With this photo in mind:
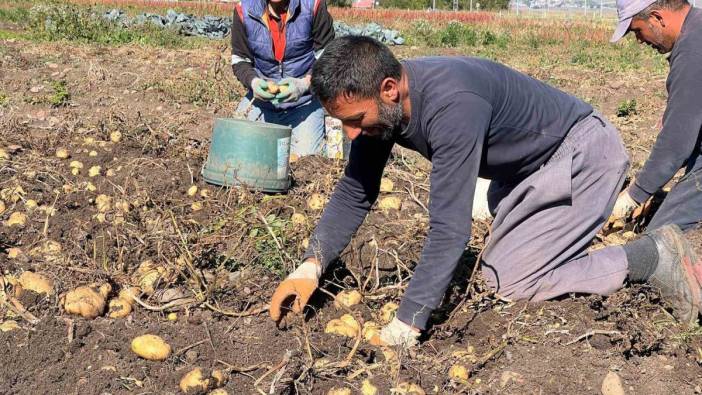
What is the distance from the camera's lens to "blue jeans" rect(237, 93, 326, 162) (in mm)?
4766

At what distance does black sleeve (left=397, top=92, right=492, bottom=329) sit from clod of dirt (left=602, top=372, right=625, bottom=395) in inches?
26.1

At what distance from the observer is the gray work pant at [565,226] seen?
297cm

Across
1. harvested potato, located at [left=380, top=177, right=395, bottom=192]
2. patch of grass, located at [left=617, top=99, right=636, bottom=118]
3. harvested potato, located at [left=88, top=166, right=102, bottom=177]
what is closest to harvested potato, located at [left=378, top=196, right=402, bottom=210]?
harvested potato, located at [left=380, top=177, right=395, bottom=192]

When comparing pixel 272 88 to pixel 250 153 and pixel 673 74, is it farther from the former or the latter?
pixel 673 74

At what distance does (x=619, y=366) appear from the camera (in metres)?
2.67

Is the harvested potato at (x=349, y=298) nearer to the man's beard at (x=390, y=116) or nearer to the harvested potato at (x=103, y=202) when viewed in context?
the man's beard at (x=390, y=116)

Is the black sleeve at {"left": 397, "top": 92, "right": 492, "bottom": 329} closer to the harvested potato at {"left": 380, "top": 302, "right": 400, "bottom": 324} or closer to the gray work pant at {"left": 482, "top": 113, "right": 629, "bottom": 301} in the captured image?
the harvested potato at {"left": 380, "top": 302, "right": 400, "bottom": 324}

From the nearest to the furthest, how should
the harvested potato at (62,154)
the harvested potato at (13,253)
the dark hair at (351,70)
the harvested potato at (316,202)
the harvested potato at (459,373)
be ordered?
the dark hair at (351,70) → the harvested potato at (459,373) → the harvested potato at (13,253) → the harvested potato at (316,202) → the harvested potato at (62,154)

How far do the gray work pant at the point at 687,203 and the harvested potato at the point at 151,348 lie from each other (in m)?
2.46

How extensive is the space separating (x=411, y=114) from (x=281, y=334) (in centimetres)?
98

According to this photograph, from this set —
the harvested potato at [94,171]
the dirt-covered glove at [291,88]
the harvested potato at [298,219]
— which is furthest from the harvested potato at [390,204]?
the harvested potato at [94,171]

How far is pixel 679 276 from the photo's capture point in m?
3.04

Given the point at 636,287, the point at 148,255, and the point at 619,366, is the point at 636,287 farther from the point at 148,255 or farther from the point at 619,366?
the point at 148,255

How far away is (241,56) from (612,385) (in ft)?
10.2
